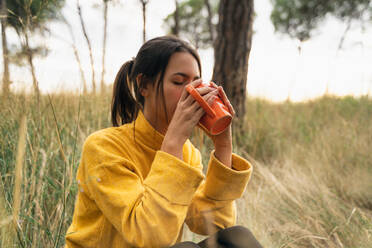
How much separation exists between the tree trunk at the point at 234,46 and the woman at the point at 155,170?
85.2 inches

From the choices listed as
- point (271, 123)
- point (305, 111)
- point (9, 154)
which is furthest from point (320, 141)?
point (9, 154)

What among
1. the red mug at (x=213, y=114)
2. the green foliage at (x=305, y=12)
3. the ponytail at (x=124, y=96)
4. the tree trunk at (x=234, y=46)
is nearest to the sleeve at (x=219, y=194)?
the red mug at (x=213, y=114)

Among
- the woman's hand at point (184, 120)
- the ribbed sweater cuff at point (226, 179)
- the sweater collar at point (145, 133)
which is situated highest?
the woman's hand at point (184, 120)

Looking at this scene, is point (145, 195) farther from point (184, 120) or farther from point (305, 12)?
point (305, 12)

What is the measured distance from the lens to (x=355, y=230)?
1805 millimetres

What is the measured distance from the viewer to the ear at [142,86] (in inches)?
47.4

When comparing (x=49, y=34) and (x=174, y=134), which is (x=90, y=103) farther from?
(x=174, y=134)

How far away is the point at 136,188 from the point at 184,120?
28 centimetres

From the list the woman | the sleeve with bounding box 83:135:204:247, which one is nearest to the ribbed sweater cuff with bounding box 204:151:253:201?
the woman

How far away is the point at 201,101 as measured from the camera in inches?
36.8

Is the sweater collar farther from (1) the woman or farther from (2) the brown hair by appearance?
(2) the brown hair

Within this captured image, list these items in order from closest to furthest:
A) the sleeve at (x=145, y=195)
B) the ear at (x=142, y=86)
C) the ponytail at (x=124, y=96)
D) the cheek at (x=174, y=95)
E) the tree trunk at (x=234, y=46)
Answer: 1. the sleeve at (x=145, y=195)
2. the cheek at (x=174, y=95)
3. the ear at (x=142, y=86)
4. the ponytail at (x=124, y=96)
5. the tree trunk at (x=234, y=46)

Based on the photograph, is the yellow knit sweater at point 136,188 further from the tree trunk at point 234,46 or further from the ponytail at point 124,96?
the tree trunk at point 234,46

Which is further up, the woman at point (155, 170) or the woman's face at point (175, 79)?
the woman's face at point (175, 79)
